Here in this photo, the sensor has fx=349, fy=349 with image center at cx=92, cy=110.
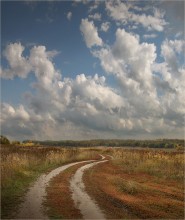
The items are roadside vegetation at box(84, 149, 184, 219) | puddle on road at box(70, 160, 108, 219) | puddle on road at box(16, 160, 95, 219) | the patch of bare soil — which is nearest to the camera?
puddle on road at box(16, 160, 95, 219)

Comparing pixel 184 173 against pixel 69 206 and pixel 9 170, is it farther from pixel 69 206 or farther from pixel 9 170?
pixel 69 206

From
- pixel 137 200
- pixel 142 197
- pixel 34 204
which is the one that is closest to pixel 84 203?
pixel 34 204

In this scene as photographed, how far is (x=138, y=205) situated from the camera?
15.4 metres

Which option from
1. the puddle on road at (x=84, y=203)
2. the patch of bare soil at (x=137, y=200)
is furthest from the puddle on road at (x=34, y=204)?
the patch of bare soil at (x=137, y=200)

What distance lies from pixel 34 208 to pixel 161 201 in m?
6.50

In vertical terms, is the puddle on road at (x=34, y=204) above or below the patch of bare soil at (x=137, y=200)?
above

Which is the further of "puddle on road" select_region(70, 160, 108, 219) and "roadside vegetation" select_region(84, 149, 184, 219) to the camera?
"roadside vegetation" select_region(84, 149, 184, 219)

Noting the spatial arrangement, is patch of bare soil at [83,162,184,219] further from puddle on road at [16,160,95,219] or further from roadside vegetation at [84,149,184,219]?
puddle on road at [16,160,95,219]

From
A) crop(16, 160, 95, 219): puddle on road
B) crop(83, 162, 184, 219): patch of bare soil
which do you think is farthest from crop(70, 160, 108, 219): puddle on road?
crop(16, 160, 95, 219): puddle on road

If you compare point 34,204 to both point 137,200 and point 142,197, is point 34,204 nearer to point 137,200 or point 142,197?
point 137,200

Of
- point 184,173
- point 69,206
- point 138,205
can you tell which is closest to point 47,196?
point 69,206

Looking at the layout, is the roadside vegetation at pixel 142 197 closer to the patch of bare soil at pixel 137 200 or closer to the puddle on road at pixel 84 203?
the patch of bare soil at pixel 137 200

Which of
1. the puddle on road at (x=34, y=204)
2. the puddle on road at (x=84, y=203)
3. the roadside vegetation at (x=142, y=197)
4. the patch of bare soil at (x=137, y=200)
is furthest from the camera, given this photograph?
the roadside vegetation at (x=142, y=197)

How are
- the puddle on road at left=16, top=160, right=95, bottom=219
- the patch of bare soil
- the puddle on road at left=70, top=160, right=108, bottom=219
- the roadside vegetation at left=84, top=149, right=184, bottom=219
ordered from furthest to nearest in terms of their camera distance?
1. the roadside vegetation at left=84, top=149, right=184, bottom=219
2. the patch of bare soil
3. the puddle on road at left=70, top=160, right=108, bottom=219
4. the puddle on road at left=16, top=160, right=95, bottom=219
